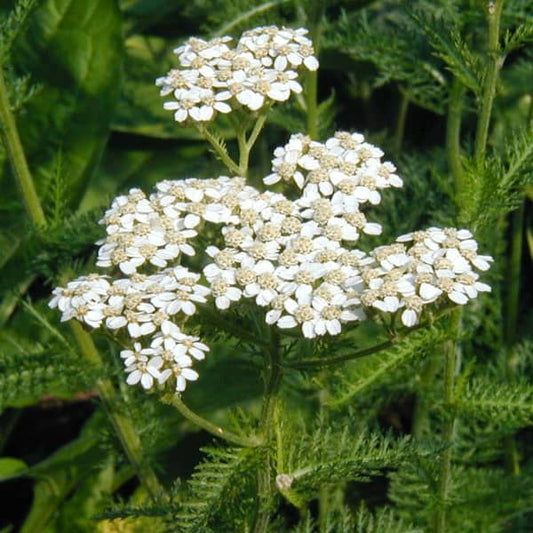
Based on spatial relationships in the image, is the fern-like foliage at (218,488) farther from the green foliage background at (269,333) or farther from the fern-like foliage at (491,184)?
the fern-like foliage at (491,184)

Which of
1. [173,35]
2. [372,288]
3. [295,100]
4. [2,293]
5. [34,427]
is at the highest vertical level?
[372,288]

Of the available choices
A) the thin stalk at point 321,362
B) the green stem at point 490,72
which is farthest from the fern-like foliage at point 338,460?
the green stem at point 490,72

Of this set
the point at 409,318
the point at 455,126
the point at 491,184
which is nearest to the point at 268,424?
the point at 409,318

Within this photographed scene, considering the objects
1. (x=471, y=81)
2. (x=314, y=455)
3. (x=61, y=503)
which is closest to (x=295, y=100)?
(x=471, y=81)

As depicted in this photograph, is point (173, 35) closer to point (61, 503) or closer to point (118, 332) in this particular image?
point (61, 503)

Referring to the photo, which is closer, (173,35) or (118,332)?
(118,332)

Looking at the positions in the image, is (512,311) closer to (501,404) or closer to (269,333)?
(501,404)

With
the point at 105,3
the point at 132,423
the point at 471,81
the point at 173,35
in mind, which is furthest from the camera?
the point at 173,35
